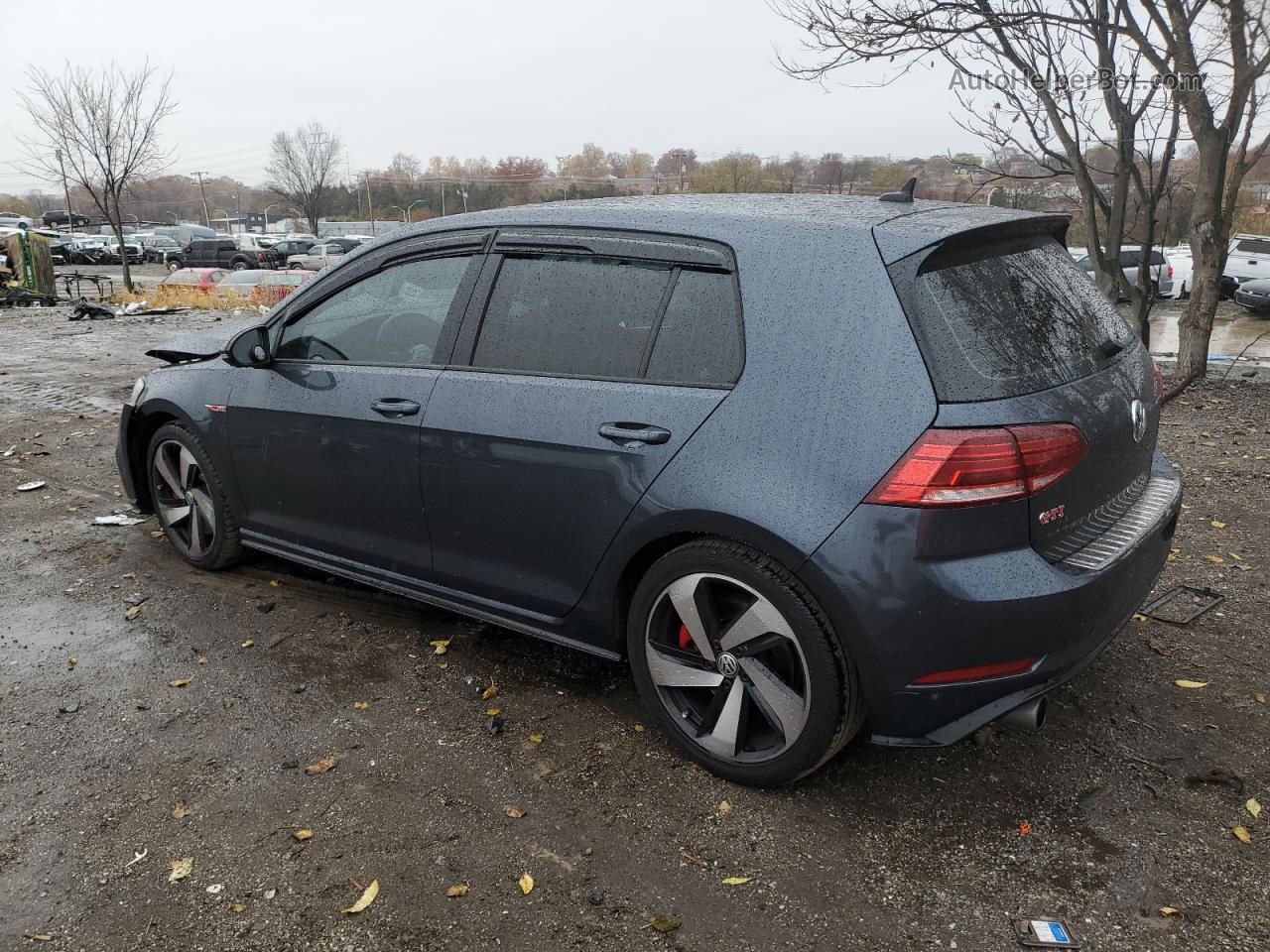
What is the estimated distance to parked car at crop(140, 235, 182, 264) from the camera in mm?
50938

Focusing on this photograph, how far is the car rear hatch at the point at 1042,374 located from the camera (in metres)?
2.49

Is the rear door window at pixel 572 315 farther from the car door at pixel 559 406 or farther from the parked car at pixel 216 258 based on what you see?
the parked car at pixel 216 258

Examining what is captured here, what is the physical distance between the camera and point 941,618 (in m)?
2.45

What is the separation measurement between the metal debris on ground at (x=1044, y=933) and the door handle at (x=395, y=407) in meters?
2.42

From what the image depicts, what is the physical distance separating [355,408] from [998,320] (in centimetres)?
226

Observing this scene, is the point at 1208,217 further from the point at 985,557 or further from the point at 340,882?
the point at 340,882

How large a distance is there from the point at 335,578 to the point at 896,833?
2.96 m

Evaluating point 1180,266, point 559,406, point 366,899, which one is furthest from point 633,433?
point 1180,266

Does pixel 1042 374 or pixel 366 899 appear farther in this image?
pixel 1042 374

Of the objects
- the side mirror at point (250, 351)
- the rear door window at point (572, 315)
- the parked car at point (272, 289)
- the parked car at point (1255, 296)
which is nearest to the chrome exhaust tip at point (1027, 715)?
the rear door window at point (572, 315)

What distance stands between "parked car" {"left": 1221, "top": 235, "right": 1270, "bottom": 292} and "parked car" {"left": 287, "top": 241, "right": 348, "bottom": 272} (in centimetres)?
3313

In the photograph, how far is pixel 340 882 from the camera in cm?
255

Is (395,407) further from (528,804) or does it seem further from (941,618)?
(941,618)

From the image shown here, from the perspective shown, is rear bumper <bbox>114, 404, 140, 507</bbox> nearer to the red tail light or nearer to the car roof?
the car roof
